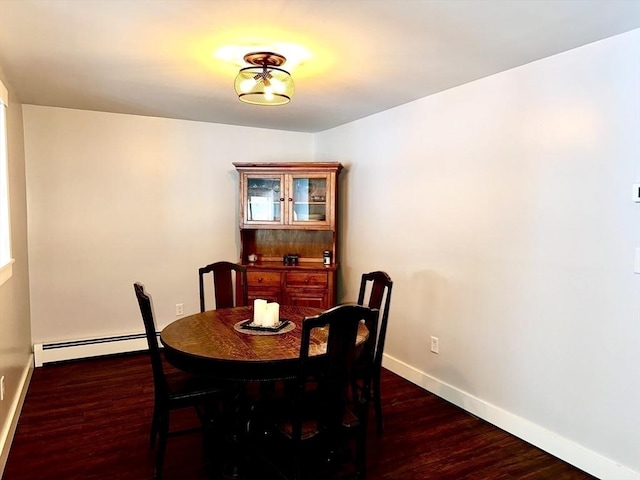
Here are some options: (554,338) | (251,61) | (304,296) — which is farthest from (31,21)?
(554,338)

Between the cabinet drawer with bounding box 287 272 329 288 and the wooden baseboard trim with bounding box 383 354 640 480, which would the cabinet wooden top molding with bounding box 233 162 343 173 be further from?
the wooden baseboard trim with bounding box 383 354 640 480

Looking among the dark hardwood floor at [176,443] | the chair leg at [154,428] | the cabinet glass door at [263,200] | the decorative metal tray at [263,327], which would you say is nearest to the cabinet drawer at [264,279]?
the cabinet glass door at [263,200]

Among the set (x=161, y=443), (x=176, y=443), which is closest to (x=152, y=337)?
(x=161, y=443)

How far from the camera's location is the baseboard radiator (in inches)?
152

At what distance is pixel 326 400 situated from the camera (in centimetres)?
193

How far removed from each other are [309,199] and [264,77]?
1938 mm

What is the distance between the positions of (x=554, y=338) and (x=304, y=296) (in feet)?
7.40

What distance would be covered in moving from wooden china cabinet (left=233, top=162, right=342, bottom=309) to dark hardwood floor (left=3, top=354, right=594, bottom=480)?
4.02 ft

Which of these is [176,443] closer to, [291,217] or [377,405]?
[377,405]

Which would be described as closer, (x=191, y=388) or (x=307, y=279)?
(x=191, y=388)

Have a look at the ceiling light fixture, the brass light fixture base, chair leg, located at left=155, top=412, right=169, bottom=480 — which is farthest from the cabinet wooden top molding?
chair leg, located at left=155, top=412, right=169, bottom=480

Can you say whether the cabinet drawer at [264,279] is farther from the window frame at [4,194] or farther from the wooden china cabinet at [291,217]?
the window frame at [4,194]

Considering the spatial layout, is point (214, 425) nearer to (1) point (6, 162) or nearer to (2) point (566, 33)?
(1) point (6, 162)

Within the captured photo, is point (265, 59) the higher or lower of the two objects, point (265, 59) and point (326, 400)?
the higher
